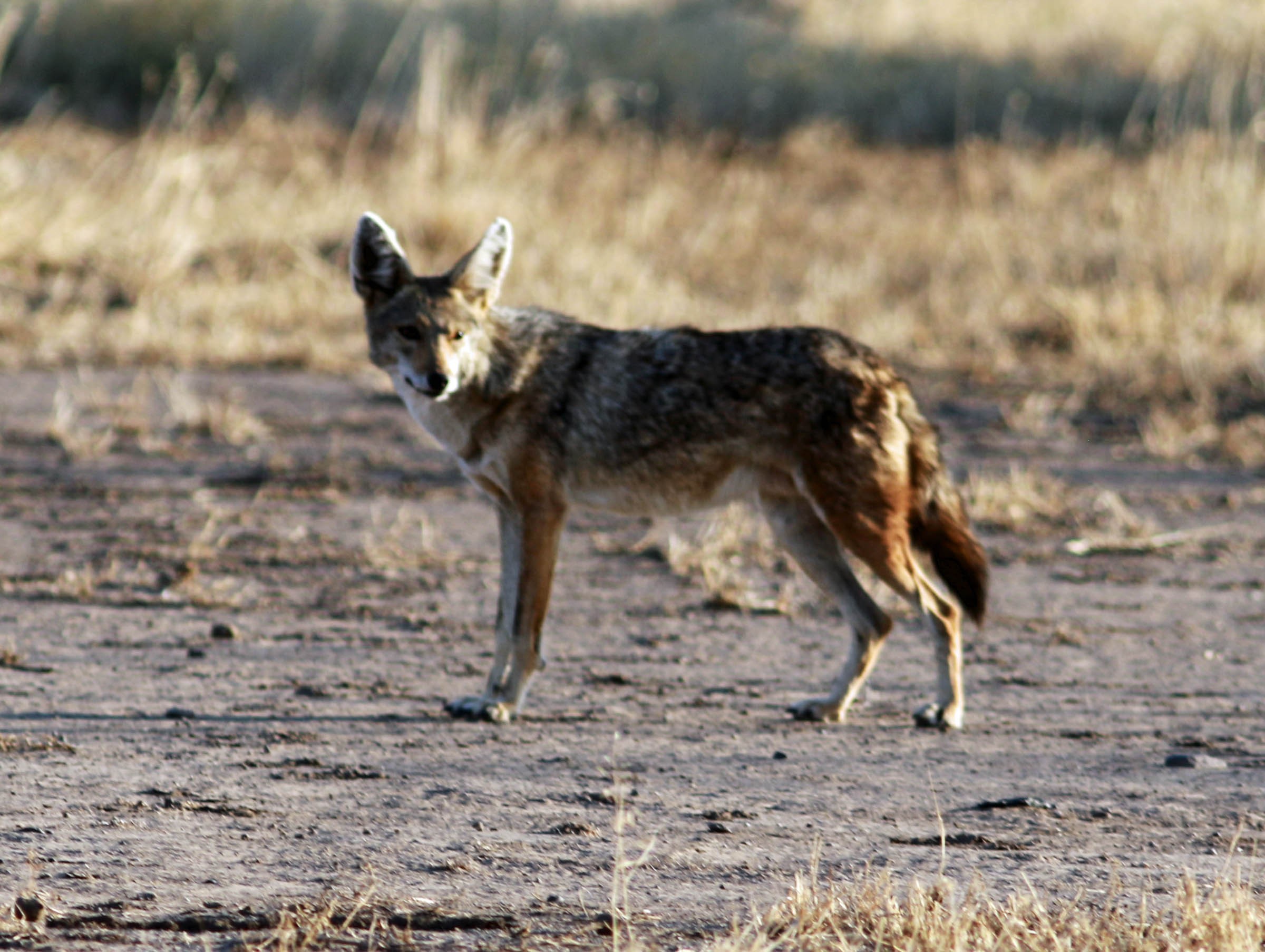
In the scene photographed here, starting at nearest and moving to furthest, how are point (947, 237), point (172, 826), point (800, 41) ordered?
point (172, 826) → point (947, 237) → point (800, 41)

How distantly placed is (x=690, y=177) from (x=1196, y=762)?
1403 cm

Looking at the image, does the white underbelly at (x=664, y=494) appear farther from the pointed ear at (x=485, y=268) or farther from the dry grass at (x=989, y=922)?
the dry grass at (x=989, y=922)

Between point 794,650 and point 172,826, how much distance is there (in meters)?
2.88

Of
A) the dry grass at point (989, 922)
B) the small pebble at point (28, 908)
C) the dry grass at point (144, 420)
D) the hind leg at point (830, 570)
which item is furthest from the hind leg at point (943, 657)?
the dry grass at point (144, 420)

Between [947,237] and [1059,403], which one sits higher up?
[947,237]

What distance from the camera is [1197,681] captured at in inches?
237

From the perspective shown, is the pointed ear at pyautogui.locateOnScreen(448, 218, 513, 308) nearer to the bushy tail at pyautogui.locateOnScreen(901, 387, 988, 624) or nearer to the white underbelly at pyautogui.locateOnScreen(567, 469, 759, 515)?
the white underbelly at pyautogui.locateOnScreen(567, 469, 759, 515)

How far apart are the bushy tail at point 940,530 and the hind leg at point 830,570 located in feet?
0.90

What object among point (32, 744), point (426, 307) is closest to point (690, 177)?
point (426, 307)

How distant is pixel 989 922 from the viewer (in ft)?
11.5

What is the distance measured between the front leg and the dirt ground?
0.38 ft

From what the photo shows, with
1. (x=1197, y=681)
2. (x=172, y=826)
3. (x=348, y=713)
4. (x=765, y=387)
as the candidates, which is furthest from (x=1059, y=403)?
(x=172, y=826)

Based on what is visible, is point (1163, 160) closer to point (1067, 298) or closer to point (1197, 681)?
point (1067, 298)

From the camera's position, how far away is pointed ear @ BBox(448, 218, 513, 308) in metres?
5.61
